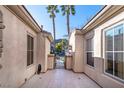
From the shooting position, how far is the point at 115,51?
6.32 m

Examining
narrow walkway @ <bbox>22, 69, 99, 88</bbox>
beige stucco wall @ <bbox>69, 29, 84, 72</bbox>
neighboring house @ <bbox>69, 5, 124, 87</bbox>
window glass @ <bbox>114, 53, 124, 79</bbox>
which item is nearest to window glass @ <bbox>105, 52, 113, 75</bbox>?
neighboring house @ <bbox>69, 5, 124, 87</bbox>

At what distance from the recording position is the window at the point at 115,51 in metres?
5.77

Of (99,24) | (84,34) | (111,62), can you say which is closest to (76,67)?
(84,34)

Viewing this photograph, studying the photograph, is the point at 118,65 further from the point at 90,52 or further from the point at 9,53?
the point at 90,52

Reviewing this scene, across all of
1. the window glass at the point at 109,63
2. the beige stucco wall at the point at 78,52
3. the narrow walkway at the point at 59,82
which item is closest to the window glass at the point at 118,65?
the window glass at the point at 109,63

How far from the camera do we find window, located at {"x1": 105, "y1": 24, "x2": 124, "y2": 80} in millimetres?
5770

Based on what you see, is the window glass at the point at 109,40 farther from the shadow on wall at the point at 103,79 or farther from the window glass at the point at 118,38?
the shadow on wall at the point at 103,79

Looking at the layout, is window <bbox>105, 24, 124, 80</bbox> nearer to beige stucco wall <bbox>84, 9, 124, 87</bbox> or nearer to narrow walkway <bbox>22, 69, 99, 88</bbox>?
beige stucco wall <bbox>84, 9, 124, 87</bbox>

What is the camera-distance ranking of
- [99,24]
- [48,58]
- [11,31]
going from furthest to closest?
[48,58], [99,24], [11,31]

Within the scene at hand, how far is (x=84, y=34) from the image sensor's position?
12.3m
